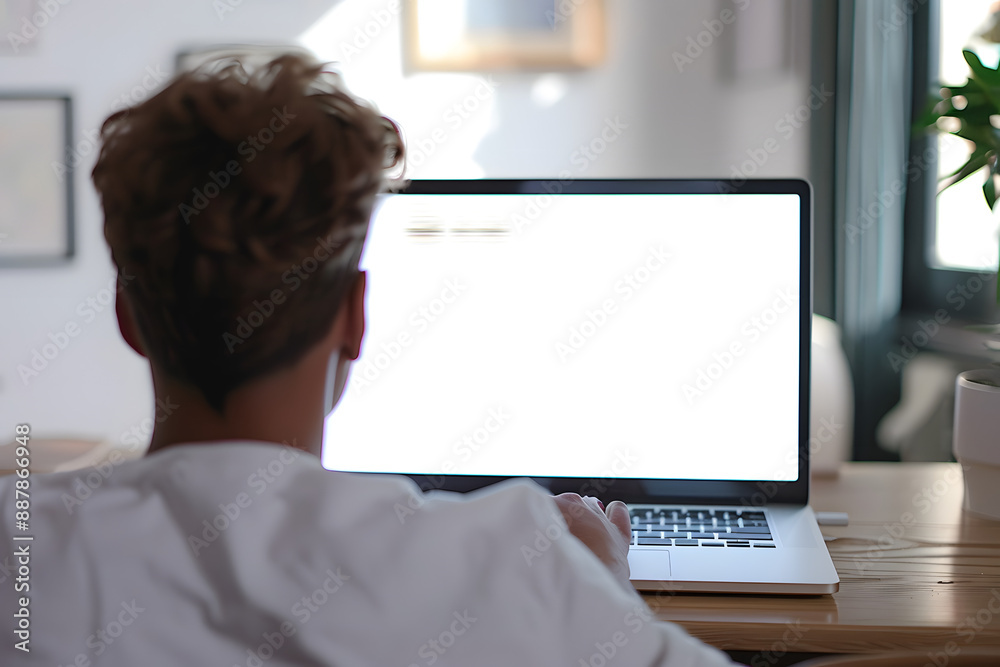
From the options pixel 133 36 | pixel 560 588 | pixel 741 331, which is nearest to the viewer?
pixel 560 588

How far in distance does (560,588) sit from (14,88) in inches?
91.9

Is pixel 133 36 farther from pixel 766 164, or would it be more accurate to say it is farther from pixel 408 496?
pixel 408 496

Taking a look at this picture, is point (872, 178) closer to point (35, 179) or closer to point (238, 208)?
point (238, 208)

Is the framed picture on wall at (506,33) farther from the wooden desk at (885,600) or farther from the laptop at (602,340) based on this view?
the wooden desk at (885,600)

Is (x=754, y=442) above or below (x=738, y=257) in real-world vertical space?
below

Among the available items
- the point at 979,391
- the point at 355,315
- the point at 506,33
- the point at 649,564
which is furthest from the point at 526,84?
the point at 355,315

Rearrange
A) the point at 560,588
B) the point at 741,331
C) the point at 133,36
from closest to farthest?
the point at 560,588
the point at 741,331
the point at 133,36

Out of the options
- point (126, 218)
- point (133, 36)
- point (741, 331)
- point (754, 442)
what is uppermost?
point (133, 36)

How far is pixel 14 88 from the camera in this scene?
2262 mm

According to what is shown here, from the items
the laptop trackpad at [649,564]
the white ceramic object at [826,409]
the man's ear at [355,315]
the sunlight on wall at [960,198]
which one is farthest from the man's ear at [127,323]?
the sunlight on wall at [960,198]

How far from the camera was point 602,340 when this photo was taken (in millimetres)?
983

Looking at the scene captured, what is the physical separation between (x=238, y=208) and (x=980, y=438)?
0.87 metres

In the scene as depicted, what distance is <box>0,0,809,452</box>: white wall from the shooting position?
88.1 inches

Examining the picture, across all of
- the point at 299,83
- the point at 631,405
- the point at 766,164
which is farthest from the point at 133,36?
the point at 299,83
